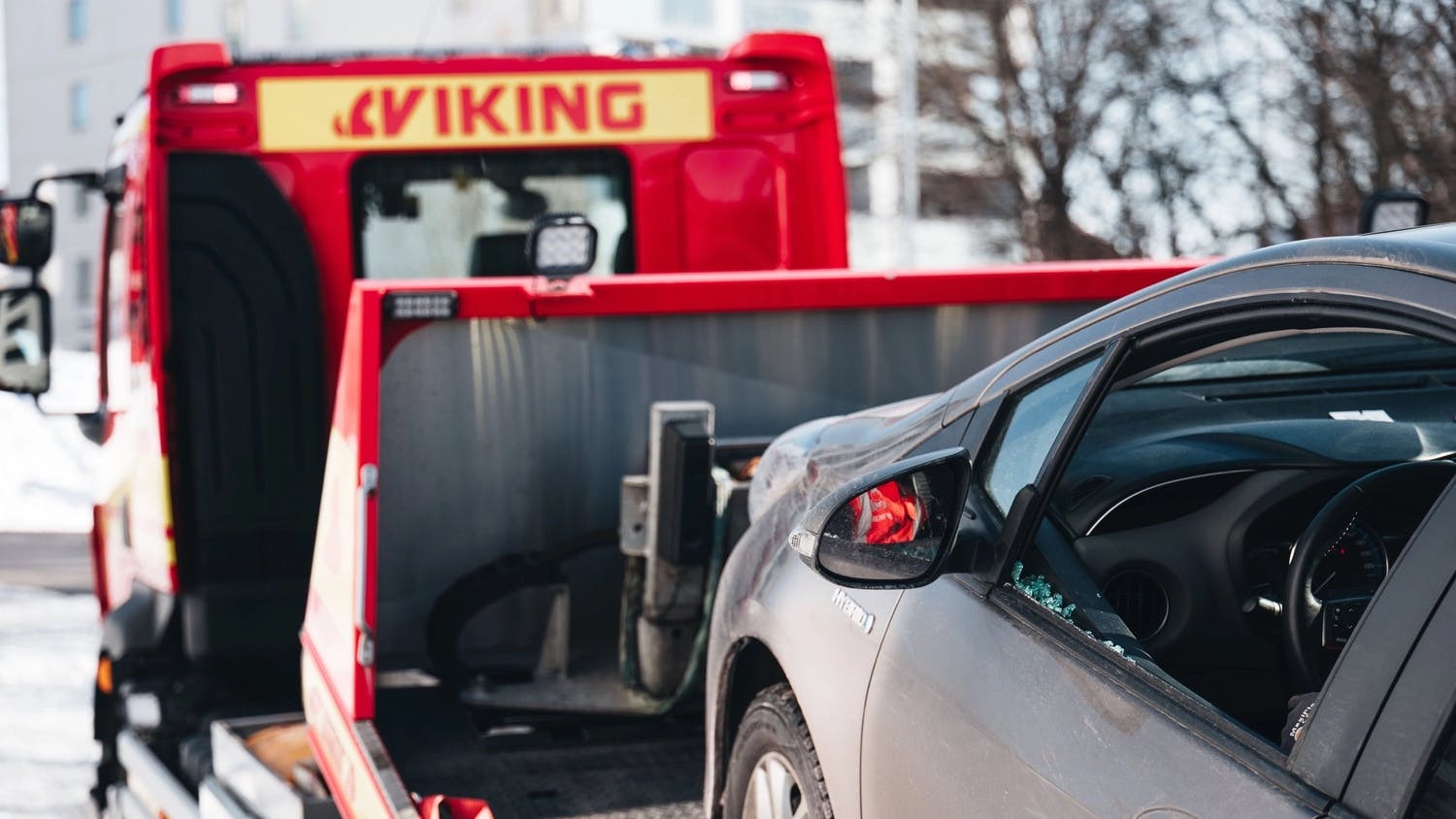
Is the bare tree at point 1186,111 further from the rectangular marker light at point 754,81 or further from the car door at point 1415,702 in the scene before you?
the car door at point 1415,702

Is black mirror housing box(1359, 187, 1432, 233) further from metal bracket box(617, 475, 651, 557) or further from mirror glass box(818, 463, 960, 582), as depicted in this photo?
mirror glass box(818, 463, 960, 582)

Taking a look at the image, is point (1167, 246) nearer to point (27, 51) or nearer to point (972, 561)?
point (972, 561)

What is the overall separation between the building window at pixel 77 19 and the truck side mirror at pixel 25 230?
56789 millimetres

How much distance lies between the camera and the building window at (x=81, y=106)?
58.8m

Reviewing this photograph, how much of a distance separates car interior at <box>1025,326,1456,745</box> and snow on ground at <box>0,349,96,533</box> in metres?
18.6

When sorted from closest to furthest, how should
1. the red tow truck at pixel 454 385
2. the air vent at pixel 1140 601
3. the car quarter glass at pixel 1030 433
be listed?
the car quarter glass at pixel 1030 433, the air vent at pixel 1140 601, the red tow truck at pixel 454 385

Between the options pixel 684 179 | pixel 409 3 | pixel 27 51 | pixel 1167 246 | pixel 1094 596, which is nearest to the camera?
pixel 1094 596

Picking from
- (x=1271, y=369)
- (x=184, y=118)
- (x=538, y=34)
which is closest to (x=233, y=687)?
(x=184, y=118)

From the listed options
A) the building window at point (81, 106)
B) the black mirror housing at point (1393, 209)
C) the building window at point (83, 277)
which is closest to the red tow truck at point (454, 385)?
the black mirror housing at point (1393, 209)

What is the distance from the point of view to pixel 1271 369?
10.6 ft

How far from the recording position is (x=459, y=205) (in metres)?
6.06

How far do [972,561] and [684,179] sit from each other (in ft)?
13.1

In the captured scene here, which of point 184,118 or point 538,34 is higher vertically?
point 538,34

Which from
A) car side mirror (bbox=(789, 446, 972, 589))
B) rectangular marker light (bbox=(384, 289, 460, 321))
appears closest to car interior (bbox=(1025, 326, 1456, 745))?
car side mirror (bbox=(789, 446, 972, 589))
